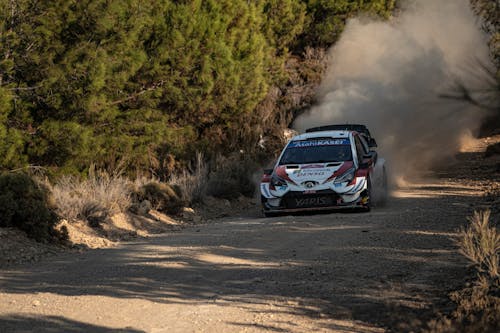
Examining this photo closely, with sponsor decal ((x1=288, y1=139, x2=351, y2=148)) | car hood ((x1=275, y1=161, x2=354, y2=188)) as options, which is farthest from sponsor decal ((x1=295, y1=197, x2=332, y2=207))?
sponsor decal ((x1=288, y1=139, x2=351, y2=148))

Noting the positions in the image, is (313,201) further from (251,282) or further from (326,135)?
(251,282)

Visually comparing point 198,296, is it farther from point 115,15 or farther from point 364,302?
point 115,15

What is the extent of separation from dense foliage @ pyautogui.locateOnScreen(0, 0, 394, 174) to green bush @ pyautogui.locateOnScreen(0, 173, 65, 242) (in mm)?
5232

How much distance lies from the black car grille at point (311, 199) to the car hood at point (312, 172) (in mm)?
201

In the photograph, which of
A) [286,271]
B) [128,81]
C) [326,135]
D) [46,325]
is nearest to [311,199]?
[326,135]

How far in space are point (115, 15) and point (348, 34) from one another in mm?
14873

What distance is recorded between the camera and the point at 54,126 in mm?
19750

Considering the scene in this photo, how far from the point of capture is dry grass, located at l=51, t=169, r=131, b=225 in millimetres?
15281

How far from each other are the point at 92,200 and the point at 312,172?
166 inches

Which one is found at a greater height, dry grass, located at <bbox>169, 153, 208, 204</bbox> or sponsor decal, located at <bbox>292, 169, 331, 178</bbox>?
sponsor decal, located at <bbox>292, 169, 331, 178</bbox>

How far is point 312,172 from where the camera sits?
663 inches

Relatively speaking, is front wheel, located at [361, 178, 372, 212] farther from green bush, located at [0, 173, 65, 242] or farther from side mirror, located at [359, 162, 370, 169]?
green bush, located at [0, 173, 65, 242]

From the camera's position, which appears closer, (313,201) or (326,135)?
(313,201)

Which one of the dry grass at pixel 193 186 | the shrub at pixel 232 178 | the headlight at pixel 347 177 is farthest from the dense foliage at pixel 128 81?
the headlight at pixel 347 177
